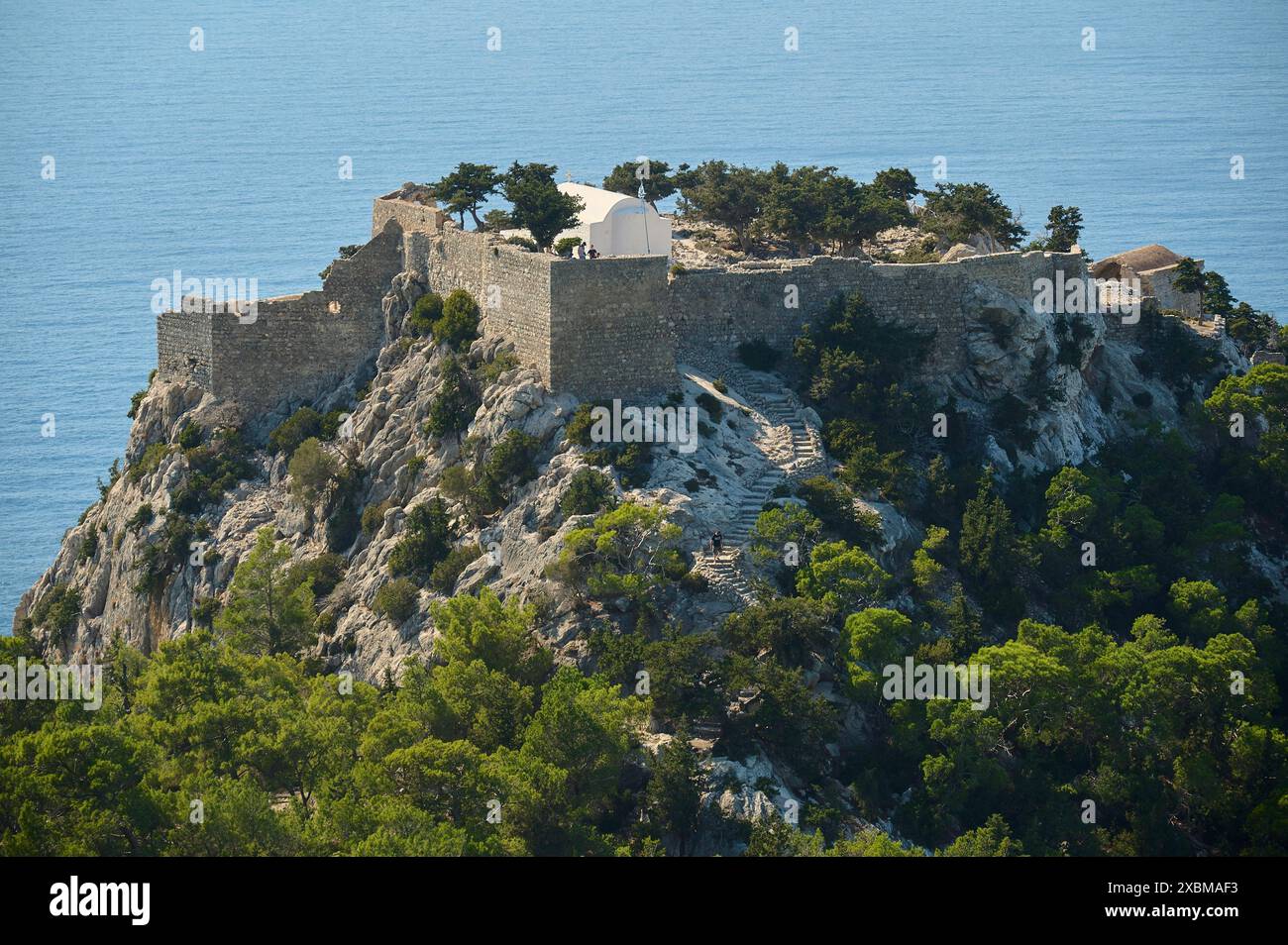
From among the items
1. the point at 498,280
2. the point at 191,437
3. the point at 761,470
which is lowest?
the point at 761,470

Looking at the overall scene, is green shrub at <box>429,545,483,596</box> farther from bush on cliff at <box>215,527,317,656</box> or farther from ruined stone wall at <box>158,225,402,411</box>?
ruined stone wall at <box>158,225,402,411</box>

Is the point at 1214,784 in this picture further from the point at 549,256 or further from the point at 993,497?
the point at 549,256

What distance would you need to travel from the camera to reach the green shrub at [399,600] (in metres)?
69.8

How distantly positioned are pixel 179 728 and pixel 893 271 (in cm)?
3008

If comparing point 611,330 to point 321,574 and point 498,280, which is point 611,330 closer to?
point 498,280

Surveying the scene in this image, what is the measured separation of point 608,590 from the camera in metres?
64.9

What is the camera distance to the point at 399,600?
69812 mm

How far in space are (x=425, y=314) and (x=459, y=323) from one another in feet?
9.40

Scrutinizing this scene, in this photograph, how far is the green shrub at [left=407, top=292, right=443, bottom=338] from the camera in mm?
77562

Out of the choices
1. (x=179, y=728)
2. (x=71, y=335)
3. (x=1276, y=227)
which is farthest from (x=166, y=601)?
(x=1276, y=227)

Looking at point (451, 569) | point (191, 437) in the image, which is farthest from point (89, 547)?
point (451, 569)

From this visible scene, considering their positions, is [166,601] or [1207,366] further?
[1207,366]

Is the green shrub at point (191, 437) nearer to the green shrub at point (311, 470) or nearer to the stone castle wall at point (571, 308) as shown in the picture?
the stone castle wall at point (571, 308)

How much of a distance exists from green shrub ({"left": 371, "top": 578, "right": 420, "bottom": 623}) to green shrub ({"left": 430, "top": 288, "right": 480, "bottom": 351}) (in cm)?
961
